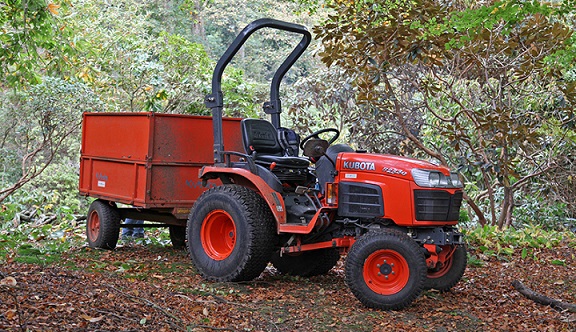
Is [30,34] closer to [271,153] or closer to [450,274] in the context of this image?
[271,153]

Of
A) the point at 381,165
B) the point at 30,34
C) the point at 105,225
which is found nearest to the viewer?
the point at 381,165

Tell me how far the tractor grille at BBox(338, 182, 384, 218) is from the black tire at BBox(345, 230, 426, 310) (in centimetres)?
27

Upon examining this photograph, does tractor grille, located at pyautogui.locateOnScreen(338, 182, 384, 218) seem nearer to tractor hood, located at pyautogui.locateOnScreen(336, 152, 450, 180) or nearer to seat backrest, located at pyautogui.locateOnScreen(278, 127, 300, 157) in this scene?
tractor hood, located at pyautogui.locateOnScreen(336, 152, 450, 180)

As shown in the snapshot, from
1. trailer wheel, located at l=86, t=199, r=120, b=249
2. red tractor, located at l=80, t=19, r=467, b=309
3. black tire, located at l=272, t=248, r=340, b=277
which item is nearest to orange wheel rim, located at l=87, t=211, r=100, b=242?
trailer wheel, located at l=86, t=199, r=120, b=249

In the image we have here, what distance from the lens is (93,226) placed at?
9.05 m

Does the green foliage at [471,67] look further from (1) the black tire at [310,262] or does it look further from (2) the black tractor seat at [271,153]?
(1) the black tire at [310,262]

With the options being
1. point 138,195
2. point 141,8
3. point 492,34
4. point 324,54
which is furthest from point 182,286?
point 141,8

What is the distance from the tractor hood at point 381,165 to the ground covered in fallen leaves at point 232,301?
1.16 meters

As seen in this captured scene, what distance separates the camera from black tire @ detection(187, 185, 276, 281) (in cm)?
660

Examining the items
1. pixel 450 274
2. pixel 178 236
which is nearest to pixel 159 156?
pixel 178 236

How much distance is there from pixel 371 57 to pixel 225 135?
2.77 metres

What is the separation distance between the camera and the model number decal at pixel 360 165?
6289 millimetres

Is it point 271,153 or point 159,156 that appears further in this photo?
point 159,156

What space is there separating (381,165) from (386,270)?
3.06 ft
